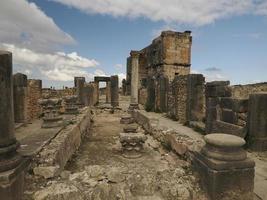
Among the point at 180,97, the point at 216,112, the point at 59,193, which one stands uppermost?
the point at 180,97

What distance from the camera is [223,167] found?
3447 mm

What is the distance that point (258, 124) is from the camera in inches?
229

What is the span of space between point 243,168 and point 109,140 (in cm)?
556

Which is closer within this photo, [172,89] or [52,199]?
[52,199]

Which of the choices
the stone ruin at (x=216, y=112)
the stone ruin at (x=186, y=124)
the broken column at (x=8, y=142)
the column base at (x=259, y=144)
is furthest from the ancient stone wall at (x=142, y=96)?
the broken column at (x=8, y=142)

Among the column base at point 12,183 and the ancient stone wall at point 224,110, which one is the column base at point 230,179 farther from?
the column base at point 12,183

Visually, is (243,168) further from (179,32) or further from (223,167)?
(179,32)

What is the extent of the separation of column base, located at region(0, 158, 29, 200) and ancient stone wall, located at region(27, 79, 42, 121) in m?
6.79

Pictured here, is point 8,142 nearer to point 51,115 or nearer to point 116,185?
point 116,185

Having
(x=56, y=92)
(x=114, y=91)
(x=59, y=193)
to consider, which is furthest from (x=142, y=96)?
(x=59, y=193)

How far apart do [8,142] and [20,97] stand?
21.2ft

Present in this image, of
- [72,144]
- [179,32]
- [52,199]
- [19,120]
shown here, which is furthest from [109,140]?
[179,32]

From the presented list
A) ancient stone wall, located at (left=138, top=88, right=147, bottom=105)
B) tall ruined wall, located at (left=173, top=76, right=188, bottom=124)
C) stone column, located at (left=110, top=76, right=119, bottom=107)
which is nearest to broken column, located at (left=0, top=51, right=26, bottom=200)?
tall ruined wall, located at (left=173, top=76, right=188, bottom=124)

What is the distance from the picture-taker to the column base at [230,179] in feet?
11.3
